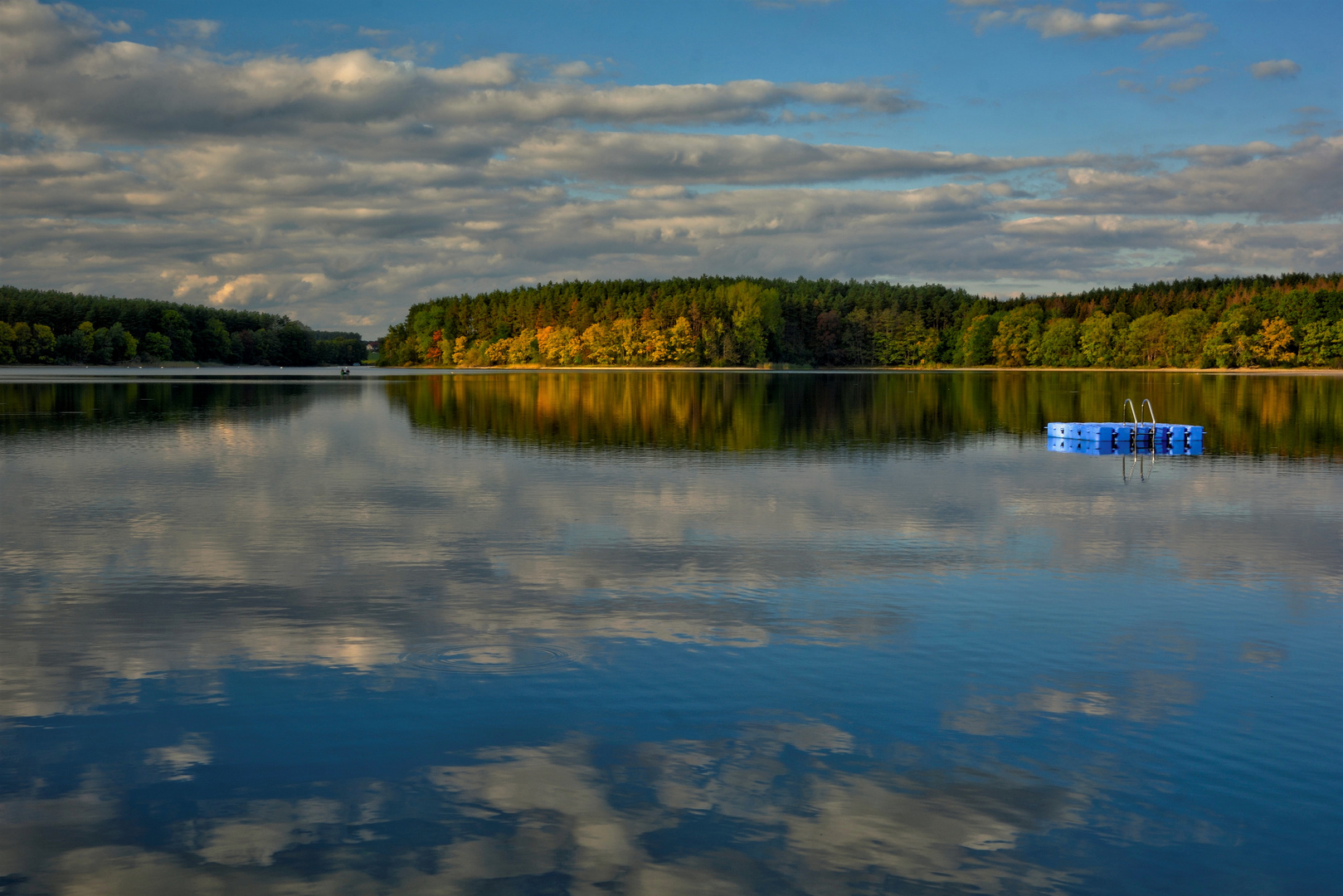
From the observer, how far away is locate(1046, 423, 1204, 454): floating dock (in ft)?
134

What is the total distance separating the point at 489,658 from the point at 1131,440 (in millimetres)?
35161

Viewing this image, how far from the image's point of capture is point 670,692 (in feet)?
38.3

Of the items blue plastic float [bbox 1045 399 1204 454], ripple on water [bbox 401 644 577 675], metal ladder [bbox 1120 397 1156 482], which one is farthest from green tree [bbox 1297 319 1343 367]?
ripple on water [bbox 401 644 577 675]

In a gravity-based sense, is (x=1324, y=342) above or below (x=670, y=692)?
above

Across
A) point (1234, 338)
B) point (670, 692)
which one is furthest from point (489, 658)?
point (1234, 338)

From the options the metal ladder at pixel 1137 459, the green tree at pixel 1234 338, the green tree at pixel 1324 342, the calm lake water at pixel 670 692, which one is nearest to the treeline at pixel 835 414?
the metal ladder at pixel 1137 459

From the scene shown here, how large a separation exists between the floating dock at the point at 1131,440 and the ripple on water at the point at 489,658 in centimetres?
3195

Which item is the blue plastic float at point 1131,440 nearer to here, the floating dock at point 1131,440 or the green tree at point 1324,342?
the floating dock at point 1131,440

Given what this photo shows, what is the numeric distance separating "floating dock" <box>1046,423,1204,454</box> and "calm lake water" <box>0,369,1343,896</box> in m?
13.0

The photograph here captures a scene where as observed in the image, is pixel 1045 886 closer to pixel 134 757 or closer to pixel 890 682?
pixel 890 682

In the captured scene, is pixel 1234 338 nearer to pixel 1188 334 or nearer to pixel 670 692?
pixel 1188 334

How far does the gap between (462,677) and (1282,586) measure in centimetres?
1293

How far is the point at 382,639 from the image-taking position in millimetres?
13797

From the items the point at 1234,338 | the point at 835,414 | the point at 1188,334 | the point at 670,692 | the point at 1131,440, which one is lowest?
the point at 670,692
